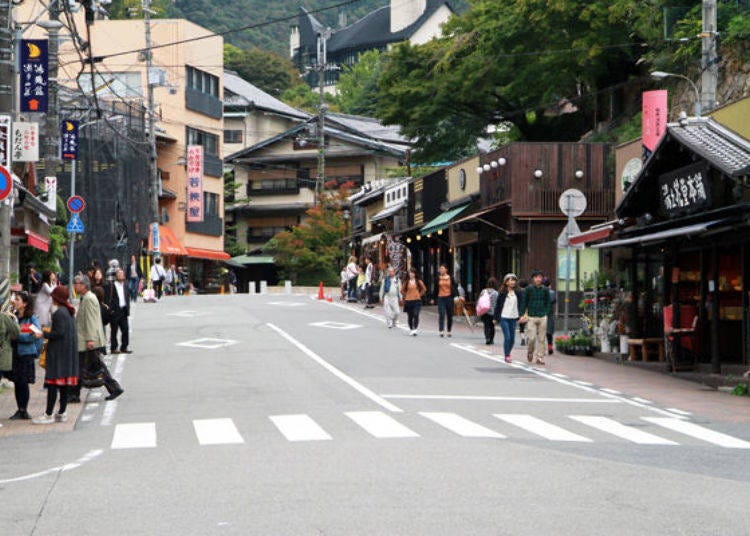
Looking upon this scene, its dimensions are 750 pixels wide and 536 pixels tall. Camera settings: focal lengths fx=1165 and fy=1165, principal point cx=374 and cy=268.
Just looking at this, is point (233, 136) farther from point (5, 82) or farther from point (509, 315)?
point (5, 82)

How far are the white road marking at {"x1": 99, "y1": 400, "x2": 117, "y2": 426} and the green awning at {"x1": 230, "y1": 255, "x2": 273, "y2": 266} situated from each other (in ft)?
208

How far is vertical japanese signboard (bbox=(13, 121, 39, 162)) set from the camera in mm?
24938

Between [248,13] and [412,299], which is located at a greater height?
[248,13]

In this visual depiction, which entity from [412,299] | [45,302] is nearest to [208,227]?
[412,299]

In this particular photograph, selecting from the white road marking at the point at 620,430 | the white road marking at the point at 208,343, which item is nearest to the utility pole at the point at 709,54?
the white road marking at the point at 208,343

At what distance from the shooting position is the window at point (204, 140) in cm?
7156

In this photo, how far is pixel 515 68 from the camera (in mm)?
47344

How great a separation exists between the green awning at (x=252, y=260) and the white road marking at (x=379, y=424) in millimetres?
65690

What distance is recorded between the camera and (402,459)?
440 inches

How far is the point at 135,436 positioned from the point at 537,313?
12.0 metres

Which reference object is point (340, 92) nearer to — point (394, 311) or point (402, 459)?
point (394, 311)

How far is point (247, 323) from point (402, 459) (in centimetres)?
2148

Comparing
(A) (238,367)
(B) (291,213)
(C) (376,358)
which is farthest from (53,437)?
(B) (291,213)

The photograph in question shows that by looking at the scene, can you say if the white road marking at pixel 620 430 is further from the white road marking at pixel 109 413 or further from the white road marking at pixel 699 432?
the white road marking at pixel 109 413
